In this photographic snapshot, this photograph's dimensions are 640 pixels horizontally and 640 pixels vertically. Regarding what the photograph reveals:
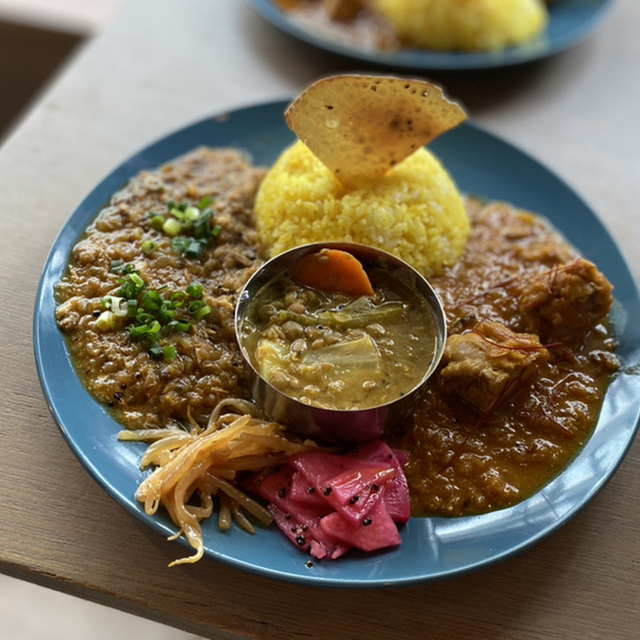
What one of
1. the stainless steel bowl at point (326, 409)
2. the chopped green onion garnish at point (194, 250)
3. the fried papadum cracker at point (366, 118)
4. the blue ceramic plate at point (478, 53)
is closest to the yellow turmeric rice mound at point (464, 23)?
the blue ceramic plate at point (478, 53)

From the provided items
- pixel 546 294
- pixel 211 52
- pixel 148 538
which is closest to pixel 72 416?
pixel 148 538

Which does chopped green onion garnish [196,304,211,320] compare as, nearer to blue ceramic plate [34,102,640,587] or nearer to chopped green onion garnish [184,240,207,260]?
chopped green onion garnish [184,240,207,260]

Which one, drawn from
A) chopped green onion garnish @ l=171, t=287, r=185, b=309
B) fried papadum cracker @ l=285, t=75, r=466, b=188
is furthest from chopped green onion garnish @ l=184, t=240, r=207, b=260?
fried papadum cracker @ l=285, t=75, r=466, b=188

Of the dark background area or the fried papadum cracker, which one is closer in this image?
the fried papadum cracker

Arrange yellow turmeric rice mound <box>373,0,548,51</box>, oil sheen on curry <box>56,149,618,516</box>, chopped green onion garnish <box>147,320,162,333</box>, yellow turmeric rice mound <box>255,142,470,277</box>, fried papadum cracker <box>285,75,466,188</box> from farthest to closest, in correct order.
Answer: yellow turmeric rice mound <box>373,0,548,51</box>, yellow turmeric rice mound <box>255,142,470,277</box>, fried papadum cracker <box>285,75,466,188</box>, chopped green onion garnish <box>147,320,162,333</box>, oil sheen on curry <box>56,149,618,516</box>

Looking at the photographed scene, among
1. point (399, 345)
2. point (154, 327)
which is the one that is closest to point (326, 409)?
point (399, 345)

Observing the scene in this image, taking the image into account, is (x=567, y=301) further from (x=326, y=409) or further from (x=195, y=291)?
(x=195, y=291)

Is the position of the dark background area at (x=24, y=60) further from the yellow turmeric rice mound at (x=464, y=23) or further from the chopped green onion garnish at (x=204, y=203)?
the chopped green onion garnish at (x=204, y=203)
